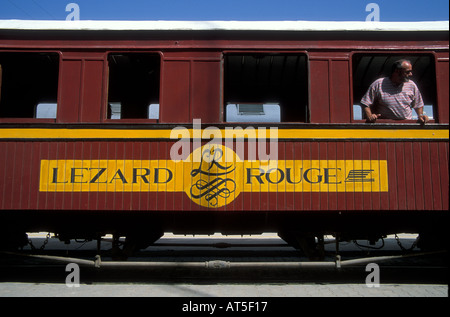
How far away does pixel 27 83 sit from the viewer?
5.92 meters

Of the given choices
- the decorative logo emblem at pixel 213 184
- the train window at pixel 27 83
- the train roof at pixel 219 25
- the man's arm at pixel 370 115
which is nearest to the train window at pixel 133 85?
the train roof at pixel 219 25

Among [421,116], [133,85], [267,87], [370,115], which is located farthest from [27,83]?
[421,116]

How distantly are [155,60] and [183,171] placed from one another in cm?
168

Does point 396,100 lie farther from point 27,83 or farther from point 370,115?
point 27,83

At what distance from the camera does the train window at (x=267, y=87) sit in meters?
5.37

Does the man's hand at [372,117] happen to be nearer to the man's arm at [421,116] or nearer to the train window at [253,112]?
the man's arm at [421,116]

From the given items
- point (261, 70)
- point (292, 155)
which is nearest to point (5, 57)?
point (261, 70)

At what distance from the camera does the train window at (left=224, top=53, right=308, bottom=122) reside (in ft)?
17.6

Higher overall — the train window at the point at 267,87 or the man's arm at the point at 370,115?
the train window at the point at 267,87

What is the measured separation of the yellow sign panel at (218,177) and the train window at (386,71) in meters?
0.96

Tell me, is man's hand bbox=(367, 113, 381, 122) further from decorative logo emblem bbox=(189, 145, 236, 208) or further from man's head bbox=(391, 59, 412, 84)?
decorative logo emblem bbox=(189, 145, 236, 208)

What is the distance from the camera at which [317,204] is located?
4.57 m

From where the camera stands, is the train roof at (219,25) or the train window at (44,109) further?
the train window at (44,109)

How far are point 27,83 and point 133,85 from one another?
1788 millimetres
